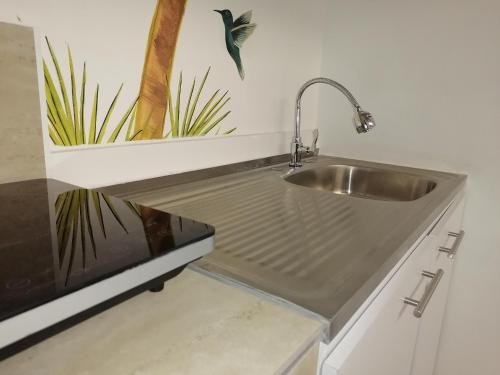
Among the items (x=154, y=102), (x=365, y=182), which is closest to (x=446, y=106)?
(x=365, y=182)

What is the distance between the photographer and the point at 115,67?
85 centimetres

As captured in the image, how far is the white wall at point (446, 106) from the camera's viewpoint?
51.8 inches

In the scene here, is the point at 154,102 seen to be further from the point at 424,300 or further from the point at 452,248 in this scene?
the point at 452,248

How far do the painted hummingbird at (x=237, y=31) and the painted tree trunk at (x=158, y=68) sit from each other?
0.60 ft

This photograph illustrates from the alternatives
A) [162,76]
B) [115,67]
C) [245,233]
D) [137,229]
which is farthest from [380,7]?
[137,229]

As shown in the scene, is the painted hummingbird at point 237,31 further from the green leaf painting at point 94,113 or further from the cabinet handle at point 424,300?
the cabinet handle at point 424,300

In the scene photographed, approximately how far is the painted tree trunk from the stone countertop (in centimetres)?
57

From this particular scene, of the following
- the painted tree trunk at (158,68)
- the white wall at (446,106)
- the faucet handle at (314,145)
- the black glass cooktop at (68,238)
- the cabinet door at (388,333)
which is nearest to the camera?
the black glass cooktop at (68,238)

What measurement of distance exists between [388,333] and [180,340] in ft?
1.48

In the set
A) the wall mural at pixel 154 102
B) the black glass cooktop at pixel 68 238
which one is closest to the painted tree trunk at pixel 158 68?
the wall mural at pixel 154 102

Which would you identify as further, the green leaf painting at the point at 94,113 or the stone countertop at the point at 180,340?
the green leaf painting at the point at 94,113

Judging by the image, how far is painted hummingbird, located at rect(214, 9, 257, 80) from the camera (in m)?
1.13

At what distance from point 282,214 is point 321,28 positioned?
1122 millimetres

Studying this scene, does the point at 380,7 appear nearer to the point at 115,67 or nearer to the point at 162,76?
the point at 162,76
